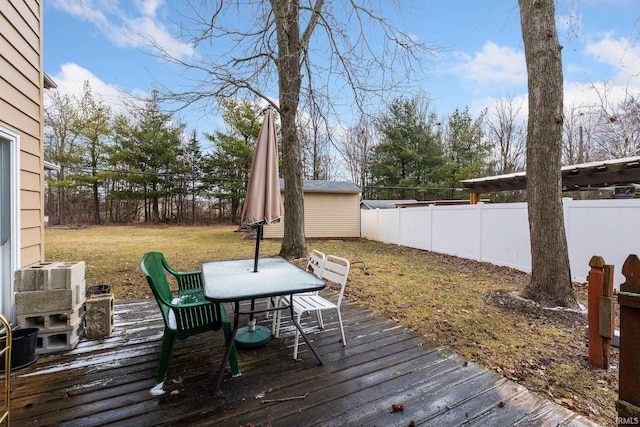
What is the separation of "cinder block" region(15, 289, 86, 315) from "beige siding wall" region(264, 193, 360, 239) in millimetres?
11031

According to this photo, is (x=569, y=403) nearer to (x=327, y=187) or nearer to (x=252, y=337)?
(x=252, y=337)

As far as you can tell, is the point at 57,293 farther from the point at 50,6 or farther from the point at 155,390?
the point at 50,6

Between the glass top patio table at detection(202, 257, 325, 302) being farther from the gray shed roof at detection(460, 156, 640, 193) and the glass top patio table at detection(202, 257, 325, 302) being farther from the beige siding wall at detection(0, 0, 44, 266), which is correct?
the gray shed roof at detection(460, 156, 640, 193)

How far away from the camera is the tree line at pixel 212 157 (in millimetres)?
19812

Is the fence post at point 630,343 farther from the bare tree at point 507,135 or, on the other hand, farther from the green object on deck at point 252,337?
the bare tree at point 507,135

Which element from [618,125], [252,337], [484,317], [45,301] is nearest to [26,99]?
[45,301]

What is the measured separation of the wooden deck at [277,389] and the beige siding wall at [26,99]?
4.91 feet

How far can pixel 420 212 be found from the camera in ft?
33.5

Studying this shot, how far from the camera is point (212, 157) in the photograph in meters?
22.6

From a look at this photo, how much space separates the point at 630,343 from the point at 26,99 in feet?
17.5

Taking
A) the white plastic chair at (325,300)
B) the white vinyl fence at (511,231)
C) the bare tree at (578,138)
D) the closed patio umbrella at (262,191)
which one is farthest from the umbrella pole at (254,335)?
the bare tree at (578,138)

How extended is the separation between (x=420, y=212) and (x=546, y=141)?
614 centimetres

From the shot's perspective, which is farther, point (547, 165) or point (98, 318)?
point (547, 165)

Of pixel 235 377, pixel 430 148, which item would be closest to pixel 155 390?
pixel 235 377
